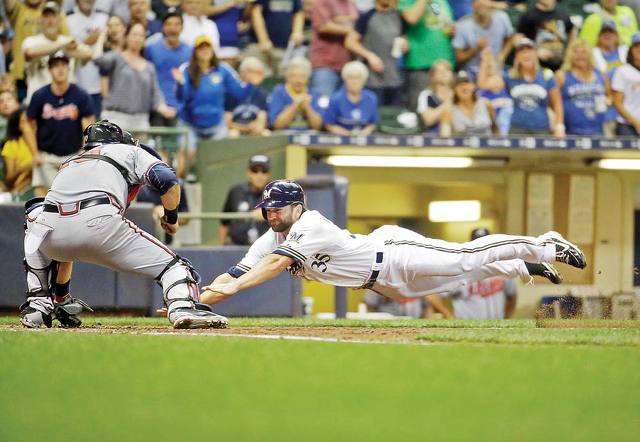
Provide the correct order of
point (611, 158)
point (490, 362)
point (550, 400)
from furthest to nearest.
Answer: point (611, 158), point (490, 362), point (550, 400)

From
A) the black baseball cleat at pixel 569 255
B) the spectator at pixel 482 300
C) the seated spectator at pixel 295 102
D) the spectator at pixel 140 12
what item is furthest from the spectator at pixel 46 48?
the black baseball cleat at pixel 569 255

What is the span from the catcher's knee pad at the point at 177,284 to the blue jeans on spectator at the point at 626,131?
7.66 m

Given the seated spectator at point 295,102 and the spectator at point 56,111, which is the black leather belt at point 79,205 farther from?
the seated spectator at point 295,102

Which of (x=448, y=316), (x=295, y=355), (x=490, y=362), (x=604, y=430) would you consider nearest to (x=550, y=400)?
(x=604, y=430)

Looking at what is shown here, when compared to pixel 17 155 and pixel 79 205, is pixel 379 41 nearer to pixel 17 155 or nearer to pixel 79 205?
pixel 17 155

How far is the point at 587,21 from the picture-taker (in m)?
15.3

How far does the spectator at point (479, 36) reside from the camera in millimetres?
14305

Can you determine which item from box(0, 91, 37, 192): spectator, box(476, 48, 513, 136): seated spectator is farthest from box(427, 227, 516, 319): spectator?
box(0, 91, 37, 192): spectator

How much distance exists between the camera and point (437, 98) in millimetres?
13539

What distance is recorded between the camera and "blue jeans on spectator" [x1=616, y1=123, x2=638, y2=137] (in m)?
14.2

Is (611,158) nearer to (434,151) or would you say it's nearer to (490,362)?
(434,151)

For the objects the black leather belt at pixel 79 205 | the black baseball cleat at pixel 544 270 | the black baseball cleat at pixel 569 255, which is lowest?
the black baseball cleat at pixel 544 270

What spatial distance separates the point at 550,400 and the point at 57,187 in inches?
149

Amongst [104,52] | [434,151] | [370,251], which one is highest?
[104,52]
